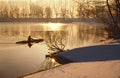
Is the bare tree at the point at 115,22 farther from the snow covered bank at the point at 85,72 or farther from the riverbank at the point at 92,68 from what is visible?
the snow covered bank at the point at 85,72

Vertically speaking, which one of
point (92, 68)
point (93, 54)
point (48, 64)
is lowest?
point (48, 64)

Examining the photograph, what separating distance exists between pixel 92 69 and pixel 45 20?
542ft

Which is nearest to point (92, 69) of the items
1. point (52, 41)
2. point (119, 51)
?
point (119, 51)

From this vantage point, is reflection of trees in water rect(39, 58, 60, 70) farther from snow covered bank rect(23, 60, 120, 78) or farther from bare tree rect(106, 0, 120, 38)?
snow covered bank rect(23, 60, 120, 78)

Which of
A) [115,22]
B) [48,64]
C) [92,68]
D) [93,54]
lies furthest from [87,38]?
[92,68]

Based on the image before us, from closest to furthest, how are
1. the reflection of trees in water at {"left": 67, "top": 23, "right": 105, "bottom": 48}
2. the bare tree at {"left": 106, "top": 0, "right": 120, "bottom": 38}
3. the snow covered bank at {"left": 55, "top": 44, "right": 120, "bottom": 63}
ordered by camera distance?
the snow covered bank at {"left": 55, "top": 44, "right": 120, "bottom": 63} → the bare tree at {"left": 106, "top": 0, "right": 120, "bottom": 38} → the reflection of trees in water at {"left": 67, "top": 23, "right": 105, "bottom": 48}

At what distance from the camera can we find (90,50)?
14.7 metres

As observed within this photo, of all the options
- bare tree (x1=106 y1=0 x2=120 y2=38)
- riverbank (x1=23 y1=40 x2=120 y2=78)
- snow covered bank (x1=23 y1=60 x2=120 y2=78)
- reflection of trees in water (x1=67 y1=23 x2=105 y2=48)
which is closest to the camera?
snow covered bank (x1=23 y1=60 x2=120 y2=78)

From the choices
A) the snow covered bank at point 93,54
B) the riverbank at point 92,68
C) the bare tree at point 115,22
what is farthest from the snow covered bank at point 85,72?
the bare tree at point 115,22

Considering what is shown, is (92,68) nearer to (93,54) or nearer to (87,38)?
(93,54)

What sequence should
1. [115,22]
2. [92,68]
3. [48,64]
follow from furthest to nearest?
1. [48,64]
2. [115,22]
3. [92,68]

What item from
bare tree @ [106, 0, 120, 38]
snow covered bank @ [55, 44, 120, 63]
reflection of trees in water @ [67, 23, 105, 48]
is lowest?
reflection of trees in water @ [67, 23, 105, 48]

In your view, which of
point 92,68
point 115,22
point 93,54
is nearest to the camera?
point 92,68

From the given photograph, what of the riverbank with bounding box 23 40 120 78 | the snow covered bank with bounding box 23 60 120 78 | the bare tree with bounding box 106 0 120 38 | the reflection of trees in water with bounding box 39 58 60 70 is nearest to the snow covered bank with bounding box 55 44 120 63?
the riverbank with bounding box 23 40 120 78
